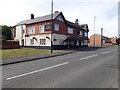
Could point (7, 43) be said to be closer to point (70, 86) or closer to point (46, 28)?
point (46, 28)

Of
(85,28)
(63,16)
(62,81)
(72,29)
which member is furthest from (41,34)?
(62,81)

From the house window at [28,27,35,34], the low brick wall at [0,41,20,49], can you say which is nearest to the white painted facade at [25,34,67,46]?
the house window at [28,27,35,34]

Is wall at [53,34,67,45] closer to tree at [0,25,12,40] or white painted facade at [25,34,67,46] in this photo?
white painted facade at [25,34,67,46]

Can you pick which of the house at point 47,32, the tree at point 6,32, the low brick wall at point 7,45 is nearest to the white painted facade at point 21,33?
the house at point 47,32

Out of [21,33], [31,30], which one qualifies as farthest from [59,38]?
[21,33]

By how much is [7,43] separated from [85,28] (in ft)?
99.6

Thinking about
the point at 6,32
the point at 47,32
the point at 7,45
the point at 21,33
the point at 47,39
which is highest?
the point at 6,32

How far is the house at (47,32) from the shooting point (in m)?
40.6

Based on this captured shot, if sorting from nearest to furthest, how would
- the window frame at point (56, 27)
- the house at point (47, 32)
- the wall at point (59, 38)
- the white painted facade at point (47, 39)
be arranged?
the white painted facade at point (47, 39) < the house at point (47, 32) < the wall at point (59, 38) < the window frame at point (56, 27)

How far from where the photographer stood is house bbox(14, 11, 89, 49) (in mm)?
40594

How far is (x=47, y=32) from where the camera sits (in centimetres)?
4072

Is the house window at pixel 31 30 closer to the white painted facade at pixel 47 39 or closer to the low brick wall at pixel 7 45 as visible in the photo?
the white painted facade at pixel 47 39

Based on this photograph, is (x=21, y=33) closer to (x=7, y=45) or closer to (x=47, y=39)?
(x=7, y=45)

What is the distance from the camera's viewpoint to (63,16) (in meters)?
44.0
